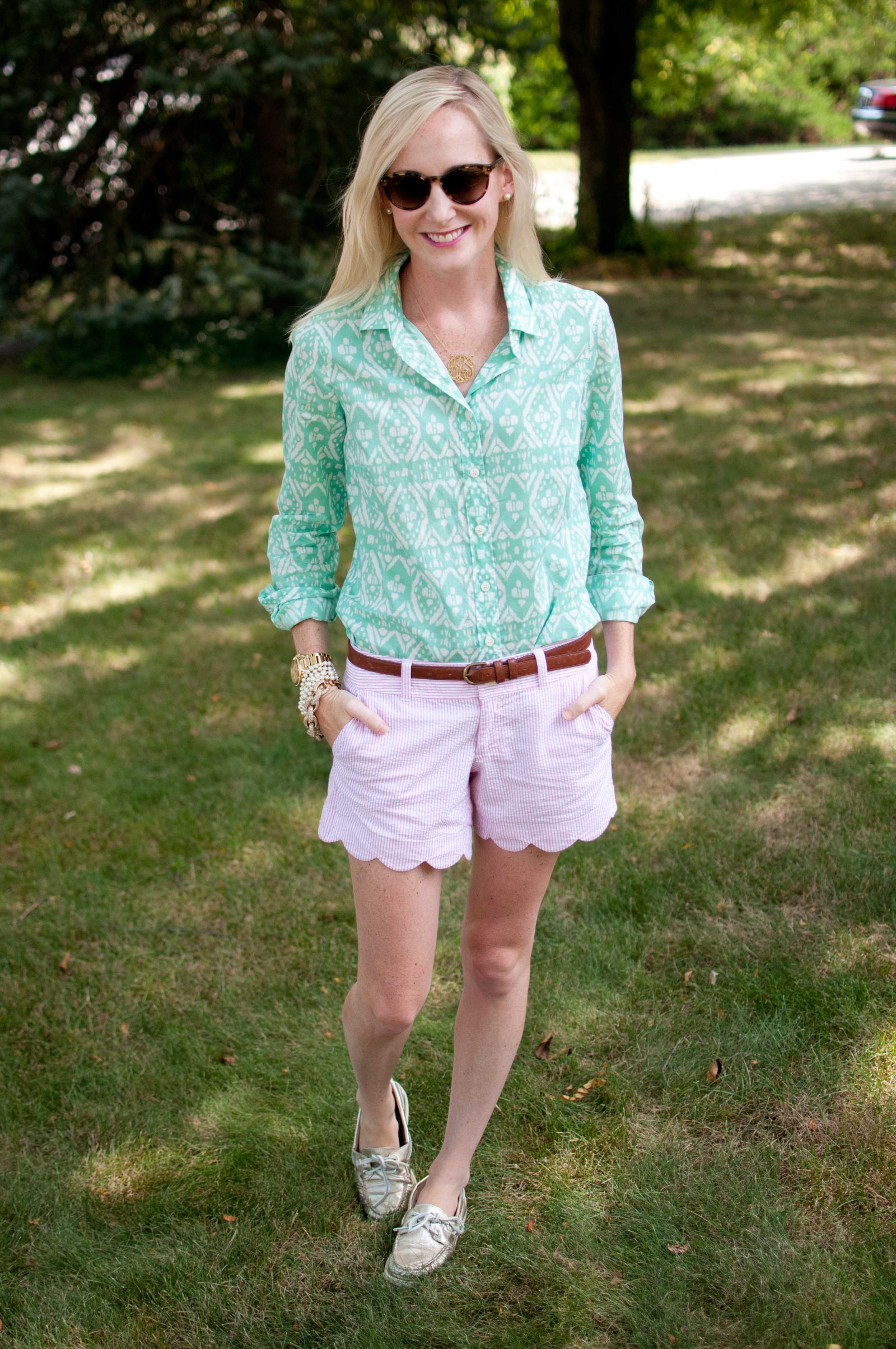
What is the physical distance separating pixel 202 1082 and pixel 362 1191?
1.96 feet

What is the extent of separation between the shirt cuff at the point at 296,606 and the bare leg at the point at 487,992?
1.79 feet

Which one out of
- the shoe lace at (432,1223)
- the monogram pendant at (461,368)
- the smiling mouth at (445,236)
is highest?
the smiling mouth at (445,236)

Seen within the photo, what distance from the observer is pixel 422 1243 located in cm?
239

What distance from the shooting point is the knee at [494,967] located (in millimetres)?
2209

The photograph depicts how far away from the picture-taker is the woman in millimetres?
1959

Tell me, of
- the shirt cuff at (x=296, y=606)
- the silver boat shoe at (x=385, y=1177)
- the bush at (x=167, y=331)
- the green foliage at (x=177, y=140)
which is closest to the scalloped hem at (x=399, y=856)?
the shirt cuff at (x=296, y=606)

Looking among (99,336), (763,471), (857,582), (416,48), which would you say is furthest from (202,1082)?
(416,48)

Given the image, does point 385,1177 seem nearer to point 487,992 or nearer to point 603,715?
point 487,992

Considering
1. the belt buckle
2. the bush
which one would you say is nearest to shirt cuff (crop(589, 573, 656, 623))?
the belt buckle

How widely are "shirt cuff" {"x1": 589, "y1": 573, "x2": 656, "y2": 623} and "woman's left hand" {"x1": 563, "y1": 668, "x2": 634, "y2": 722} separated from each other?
0.11 m

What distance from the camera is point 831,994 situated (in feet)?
9.87

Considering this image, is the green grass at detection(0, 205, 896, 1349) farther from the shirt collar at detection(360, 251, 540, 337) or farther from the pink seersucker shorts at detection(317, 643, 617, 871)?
the shirt collar at detection(360, 251, 540, 337)

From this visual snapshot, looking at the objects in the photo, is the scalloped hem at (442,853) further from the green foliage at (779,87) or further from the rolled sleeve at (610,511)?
the green foliage at (779,87)

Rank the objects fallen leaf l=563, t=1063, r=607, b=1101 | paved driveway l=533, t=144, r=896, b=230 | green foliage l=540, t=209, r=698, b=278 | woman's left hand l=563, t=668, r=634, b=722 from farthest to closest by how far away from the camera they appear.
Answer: paved driveway l=533, t=144, r=896, b=230, green foliage l=540, t=209, r=698, b=278, fallen leaf l=563, t=1063, r=607, b=1101, woman's left hand l=563, t=668, r=634, b=722
